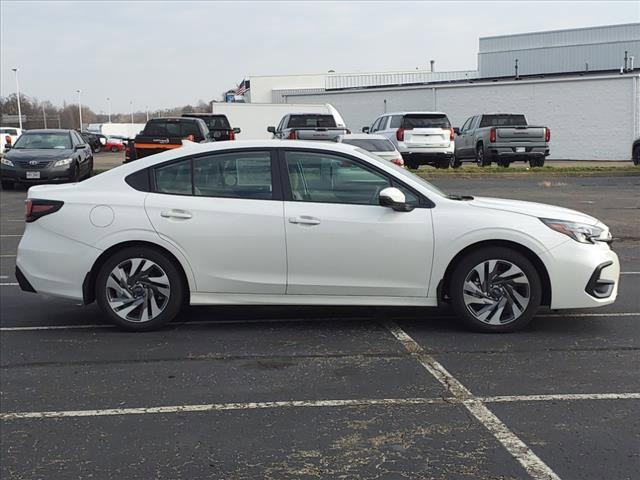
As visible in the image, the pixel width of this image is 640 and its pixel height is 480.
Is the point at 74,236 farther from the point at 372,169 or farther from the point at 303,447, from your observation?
the point at 303,447

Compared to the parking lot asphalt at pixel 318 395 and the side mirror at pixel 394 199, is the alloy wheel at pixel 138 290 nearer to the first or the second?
the parking lot asphalt at pixel 318 395

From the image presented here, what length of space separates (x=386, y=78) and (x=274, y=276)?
51.1m

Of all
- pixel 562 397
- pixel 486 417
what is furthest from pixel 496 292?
pixel 486 417

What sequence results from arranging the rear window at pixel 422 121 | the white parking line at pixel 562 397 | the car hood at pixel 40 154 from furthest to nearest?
the rear window at pixel 422 121 < the car hood at pixel 40 154 < the white parking line at pixel 562 397

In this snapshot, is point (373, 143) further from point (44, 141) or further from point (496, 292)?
point (496, 292)

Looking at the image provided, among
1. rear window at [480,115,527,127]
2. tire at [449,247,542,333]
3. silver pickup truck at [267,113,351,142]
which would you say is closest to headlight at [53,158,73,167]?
silver pickup truck at [267,113,351,142]

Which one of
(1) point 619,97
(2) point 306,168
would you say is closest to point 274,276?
(2) point 306,168

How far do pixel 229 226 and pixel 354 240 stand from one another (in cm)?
103

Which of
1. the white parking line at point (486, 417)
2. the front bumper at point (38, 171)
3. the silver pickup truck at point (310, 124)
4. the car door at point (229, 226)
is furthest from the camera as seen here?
the silver pickup truck at point (310, 124)

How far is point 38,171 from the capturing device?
1869 cm

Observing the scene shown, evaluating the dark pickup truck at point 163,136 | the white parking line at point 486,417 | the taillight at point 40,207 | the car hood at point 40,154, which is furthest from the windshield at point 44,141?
the white parking line at point 486,417

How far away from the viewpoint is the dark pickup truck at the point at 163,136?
18984 millimetres

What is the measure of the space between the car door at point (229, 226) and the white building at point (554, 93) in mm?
31293

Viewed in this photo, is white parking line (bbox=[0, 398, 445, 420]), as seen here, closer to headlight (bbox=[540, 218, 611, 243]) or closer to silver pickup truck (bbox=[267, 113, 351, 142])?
headlight (bbox=[540, 218, 611, 243])
